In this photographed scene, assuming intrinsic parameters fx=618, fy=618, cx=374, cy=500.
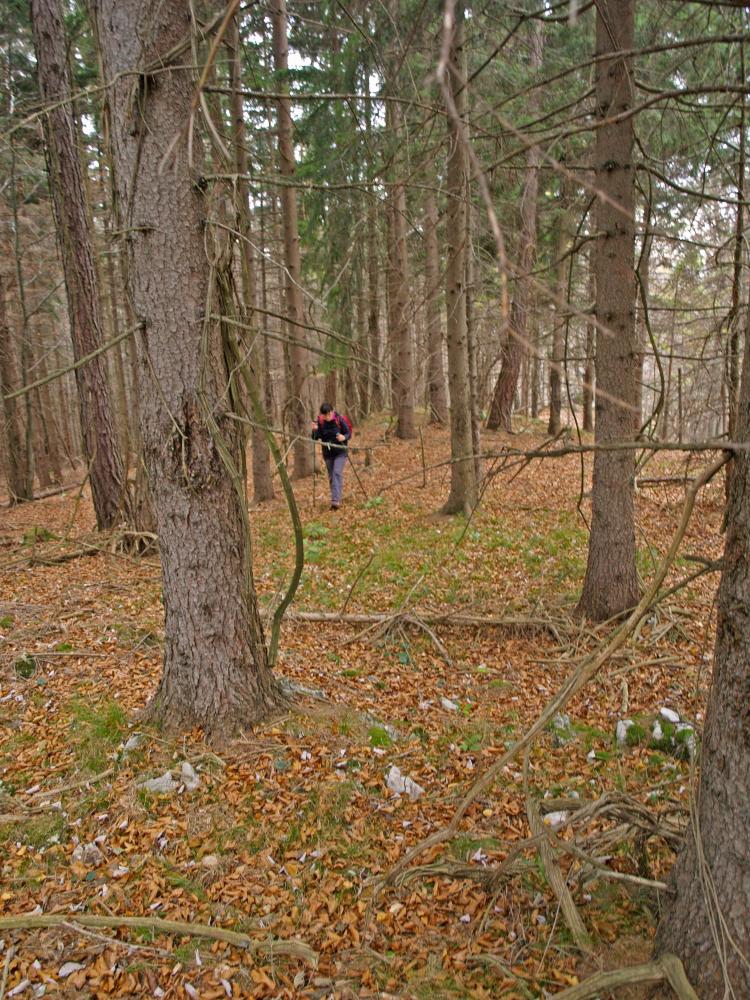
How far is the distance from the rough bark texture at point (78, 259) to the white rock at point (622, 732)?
20.3 feet

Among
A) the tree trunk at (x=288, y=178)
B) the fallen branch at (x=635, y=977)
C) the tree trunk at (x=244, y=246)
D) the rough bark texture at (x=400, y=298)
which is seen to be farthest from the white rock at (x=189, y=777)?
the rough bark texture at (x=400, y=298)

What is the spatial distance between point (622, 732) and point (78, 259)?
8.38 m

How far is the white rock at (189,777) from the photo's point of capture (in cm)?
355

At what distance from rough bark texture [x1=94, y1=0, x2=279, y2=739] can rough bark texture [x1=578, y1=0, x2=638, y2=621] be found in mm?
2750

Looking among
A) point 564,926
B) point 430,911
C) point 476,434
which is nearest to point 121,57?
point 430,911

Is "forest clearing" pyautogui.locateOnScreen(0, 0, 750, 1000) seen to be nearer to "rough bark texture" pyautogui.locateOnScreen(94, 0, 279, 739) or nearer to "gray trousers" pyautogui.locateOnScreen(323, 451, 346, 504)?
"rough bark texture" pyautogui.locateOnScreen(94, 0, 279, 739)

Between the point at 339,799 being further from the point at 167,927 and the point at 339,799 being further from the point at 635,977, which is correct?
the point at 635,977

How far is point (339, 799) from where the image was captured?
3570 mm

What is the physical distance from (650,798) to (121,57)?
4892 mm

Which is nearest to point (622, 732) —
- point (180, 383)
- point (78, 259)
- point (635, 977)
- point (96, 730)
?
point (635, 977)

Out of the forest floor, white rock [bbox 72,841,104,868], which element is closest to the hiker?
the forest floor

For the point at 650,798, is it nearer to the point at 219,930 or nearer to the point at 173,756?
the point at 219,930

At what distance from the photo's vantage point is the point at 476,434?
950 centimetres

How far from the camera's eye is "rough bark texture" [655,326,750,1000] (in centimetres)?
196
